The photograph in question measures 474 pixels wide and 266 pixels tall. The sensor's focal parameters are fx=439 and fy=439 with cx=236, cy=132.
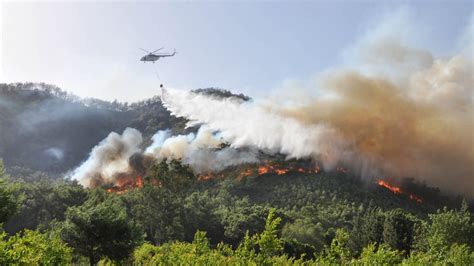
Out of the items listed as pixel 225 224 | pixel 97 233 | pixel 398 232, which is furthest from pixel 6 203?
pixel 398 232

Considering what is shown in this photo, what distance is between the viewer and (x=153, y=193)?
322 ft

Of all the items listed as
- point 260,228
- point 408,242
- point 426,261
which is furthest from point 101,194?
point 426,261

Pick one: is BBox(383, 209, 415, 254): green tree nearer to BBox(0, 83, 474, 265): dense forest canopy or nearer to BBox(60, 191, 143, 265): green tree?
BBox(0, 83, 474, 265): dense forest canopy

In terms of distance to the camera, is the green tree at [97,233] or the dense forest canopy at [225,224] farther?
the green tree at [97,233]

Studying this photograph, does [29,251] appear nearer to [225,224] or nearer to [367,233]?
[225,224]

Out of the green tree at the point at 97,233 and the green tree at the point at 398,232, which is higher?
the green tree at the point at 398,232

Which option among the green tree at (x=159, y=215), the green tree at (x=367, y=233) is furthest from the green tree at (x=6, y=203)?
the green tree at (x=367, y=233)

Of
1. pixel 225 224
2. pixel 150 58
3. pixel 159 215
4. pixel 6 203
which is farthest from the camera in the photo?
pixel 225 224

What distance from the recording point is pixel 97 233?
51.3 metres

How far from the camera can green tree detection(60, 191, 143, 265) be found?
1998 inches

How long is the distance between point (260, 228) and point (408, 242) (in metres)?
35.0

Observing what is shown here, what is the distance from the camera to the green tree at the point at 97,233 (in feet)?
167

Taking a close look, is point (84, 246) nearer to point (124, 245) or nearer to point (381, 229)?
point (124, 245)

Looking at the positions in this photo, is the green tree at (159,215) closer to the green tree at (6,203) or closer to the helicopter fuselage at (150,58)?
the helicopter fuselage at (150,58)
